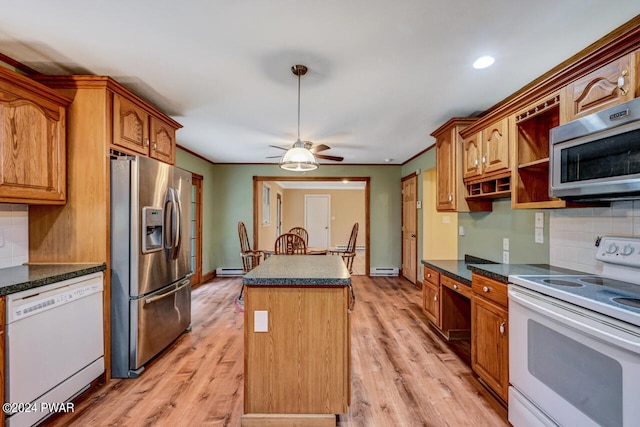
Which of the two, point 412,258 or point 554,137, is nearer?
point 554,137

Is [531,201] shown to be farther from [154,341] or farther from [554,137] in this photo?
[154,341]

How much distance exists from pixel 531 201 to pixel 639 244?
0.72 m

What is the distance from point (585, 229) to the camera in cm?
196

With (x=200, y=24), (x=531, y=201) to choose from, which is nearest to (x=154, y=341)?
(x=200, y=24)

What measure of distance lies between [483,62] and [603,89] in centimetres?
74

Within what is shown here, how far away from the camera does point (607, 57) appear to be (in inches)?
61.6

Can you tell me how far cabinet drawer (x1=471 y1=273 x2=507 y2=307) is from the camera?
6.30ft

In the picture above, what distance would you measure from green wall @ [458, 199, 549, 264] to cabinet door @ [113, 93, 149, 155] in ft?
11.0

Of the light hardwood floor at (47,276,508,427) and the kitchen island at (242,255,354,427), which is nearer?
the kitchen island at (242,255,354,427)

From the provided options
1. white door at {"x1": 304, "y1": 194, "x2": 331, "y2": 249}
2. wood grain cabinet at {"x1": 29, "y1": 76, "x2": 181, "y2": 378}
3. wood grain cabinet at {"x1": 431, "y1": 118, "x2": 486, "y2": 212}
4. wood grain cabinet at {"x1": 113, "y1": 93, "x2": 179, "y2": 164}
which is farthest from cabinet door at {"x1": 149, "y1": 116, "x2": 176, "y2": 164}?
white door at {"x1": 304, "y1": 194, "x2": 331, "y2": 249}

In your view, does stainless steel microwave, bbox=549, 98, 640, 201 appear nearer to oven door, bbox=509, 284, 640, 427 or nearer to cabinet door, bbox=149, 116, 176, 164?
oven door, bbox=509, 284, 640, 427

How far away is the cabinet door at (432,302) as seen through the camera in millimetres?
3006

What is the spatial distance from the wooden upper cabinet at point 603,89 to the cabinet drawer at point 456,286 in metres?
1.38

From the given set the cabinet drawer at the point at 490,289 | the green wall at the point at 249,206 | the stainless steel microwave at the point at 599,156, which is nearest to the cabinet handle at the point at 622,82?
the stainless steel microwave at the point at 599,156
